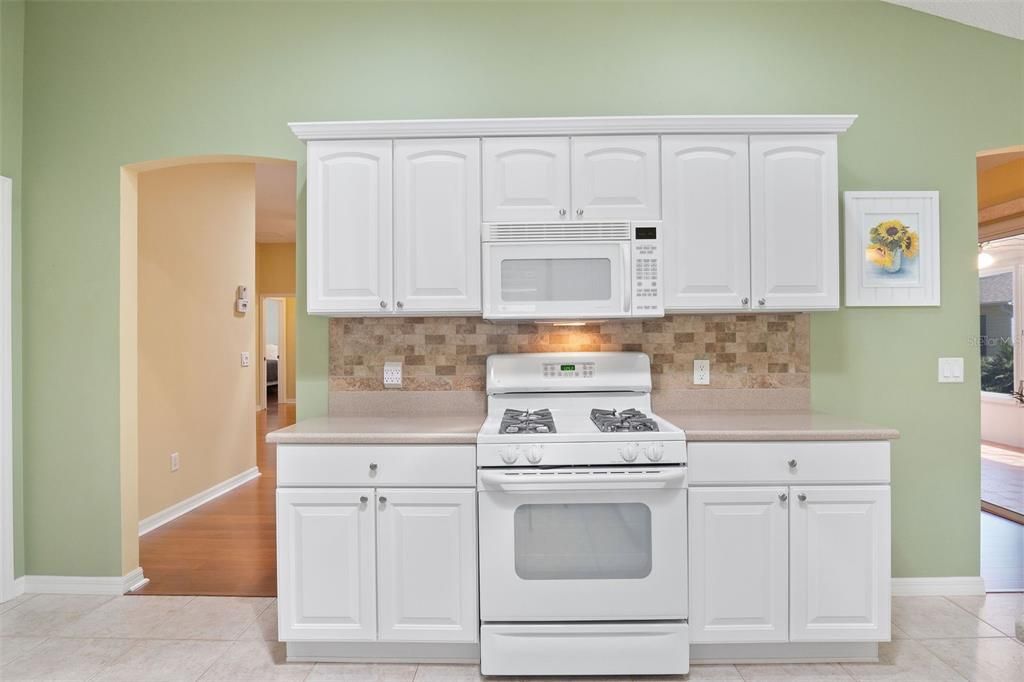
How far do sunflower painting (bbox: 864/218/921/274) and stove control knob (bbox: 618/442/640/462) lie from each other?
1.62 metres

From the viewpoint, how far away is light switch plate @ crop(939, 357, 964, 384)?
2.80 meters

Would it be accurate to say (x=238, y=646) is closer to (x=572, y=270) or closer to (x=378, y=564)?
(x=378, y=564)

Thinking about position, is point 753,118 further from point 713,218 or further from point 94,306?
point 94,306

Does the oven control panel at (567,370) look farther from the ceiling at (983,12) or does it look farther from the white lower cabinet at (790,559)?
the ceiling at (983,12)

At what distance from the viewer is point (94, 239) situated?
2.88 meters

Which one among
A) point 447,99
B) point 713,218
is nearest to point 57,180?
point 447,99

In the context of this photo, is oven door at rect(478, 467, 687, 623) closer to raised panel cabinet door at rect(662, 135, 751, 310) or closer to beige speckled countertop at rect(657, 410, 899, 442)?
beige speckled countertop at rect(657, 410, 899, 442)

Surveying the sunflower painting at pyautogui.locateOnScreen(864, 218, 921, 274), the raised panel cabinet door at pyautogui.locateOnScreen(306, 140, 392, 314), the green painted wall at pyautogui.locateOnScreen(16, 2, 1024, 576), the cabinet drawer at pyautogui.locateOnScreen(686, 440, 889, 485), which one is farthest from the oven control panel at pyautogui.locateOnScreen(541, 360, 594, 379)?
the sunflower painting at pyautogui.locateOnScreen(864, 218, 921, 274)

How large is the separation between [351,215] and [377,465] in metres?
1.07

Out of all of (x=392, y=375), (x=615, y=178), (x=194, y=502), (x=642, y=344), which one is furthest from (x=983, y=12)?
(x=194, y=502)

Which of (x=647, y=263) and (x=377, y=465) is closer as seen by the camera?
Result: (x=377, y=465)

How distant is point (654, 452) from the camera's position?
2098 mm

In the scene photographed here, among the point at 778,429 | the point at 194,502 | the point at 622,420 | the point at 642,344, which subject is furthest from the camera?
the point at 194,502

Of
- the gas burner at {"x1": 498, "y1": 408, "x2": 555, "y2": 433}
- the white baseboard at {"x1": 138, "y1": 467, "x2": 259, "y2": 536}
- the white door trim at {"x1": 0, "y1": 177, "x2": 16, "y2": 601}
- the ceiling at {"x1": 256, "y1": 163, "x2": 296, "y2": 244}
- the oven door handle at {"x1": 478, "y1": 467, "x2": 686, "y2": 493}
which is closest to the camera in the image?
the oven door handle at {"x1": 478, "y1": 467, "x2": 686, "y2": 493}
